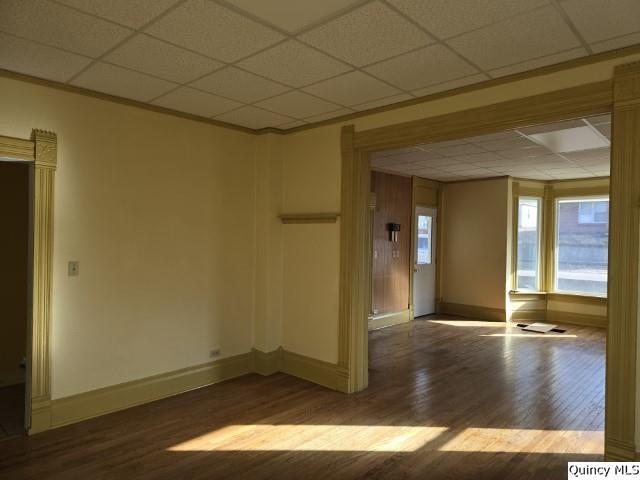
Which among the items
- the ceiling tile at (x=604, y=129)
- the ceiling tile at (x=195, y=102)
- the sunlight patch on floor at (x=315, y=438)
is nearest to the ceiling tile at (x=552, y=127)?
the ceiling tile at (x=604, y=129)

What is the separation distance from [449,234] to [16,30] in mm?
7806

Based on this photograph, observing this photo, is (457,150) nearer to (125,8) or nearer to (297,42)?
(297,42)

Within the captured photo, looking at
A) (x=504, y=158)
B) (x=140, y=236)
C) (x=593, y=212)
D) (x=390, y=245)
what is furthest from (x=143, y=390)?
(x=593, y=212)

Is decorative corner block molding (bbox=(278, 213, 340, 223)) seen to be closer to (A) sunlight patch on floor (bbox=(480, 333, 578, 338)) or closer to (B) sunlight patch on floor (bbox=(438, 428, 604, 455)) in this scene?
(B) sunlight patch on floor (bbox=(438, 428, 604, 455))

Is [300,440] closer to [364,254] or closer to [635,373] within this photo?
[364,254]

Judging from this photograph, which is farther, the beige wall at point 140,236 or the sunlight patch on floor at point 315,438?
the beige wall at point 140,236

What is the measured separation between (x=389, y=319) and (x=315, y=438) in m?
4.40

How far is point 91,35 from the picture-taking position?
259 centimetres

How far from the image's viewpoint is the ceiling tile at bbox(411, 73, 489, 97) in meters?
3.21

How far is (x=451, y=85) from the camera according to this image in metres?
3.39

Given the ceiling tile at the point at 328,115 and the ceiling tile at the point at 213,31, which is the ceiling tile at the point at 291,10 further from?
the ceiling tile at the point at 328,115

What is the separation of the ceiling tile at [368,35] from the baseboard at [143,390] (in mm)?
3247

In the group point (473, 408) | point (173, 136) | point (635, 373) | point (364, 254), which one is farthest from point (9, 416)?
point (635, 373)

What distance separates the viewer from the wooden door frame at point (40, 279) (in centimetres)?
328
